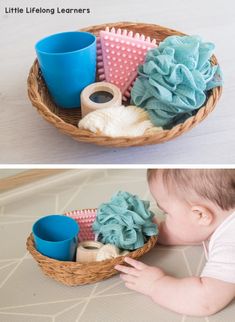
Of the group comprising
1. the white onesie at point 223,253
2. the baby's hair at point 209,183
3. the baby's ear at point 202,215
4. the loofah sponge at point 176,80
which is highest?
the loofah sponge at point 176,80

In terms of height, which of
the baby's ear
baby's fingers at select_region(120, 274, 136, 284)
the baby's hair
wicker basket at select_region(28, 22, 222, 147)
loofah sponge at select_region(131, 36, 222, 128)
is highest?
loofah sponge at select_region(131, 36, 222, 128)

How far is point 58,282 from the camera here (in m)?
0.59

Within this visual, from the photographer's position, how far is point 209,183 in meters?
0.54

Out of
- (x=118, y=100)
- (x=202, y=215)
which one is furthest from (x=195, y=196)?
(x=118, y=100)

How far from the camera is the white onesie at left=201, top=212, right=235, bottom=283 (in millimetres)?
528

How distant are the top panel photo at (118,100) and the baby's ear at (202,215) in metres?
0.05

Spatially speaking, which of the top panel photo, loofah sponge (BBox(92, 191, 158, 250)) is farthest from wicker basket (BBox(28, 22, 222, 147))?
loofah sponge (BBox(92, 191, 158, 250))

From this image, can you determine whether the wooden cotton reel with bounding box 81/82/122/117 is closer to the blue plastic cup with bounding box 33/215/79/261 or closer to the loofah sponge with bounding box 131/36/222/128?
the loofah sponge with bounding box 131/36/222/128

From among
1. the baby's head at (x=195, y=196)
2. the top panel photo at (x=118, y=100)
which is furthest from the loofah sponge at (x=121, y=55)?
the baby's head at (x=195, y=196)

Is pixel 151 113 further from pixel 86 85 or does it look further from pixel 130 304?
pixel 130 304

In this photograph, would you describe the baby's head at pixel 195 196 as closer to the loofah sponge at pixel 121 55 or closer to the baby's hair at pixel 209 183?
the baby's hair at pixel 209 183

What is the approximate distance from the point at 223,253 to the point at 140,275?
90 millimetres

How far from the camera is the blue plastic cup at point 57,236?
57cm

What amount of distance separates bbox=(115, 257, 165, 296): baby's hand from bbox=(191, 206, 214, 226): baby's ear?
7 centimetres
